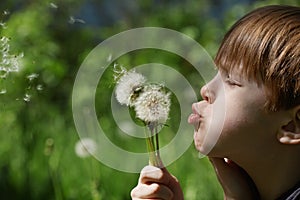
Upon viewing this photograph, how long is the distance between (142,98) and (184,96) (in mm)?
659

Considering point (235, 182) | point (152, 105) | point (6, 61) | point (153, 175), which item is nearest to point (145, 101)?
point (152, 105)

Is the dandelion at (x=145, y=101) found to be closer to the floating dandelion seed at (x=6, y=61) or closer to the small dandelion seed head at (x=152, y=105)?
the small dandelion seed head at (x=152, y=105)

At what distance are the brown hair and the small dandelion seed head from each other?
13cm

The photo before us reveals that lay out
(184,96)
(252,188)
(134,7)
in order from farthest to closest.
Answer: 1. (134,7)
2. (184,96)
3. (252,188)

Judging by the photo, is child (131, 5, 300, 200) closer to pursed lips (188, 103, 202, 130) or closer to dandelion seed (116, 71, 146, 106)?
pursed lips (188, 103, 202, 130)

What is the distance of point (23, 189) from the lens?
2.59 meters

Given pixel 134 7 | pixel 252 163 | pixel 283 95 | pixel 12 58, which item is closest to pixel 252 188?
pixel 252 163

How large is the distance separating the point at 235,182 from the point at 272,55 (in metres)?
0.25

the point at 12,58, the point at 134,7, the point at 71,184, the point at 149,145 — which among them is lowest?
the point at 71,184

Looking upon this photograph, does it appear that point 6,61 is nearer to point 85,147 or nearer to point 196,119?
point 196,119

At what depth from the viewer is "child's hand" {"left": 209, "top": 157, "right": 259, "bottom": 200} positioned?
152 cm

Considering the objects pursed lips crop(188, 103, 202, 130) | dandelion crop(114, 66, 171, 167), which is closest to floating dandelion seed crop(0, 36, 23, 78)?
dandelion crop(114, 66, 171, 167)

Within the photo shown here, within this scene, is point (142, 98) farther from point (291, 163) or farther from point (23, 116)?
point (23, 116)

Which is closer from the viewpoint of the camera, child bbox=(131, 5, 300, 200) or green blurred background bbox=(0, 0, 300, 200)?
child bbox=(131, 5, 300, 200)
